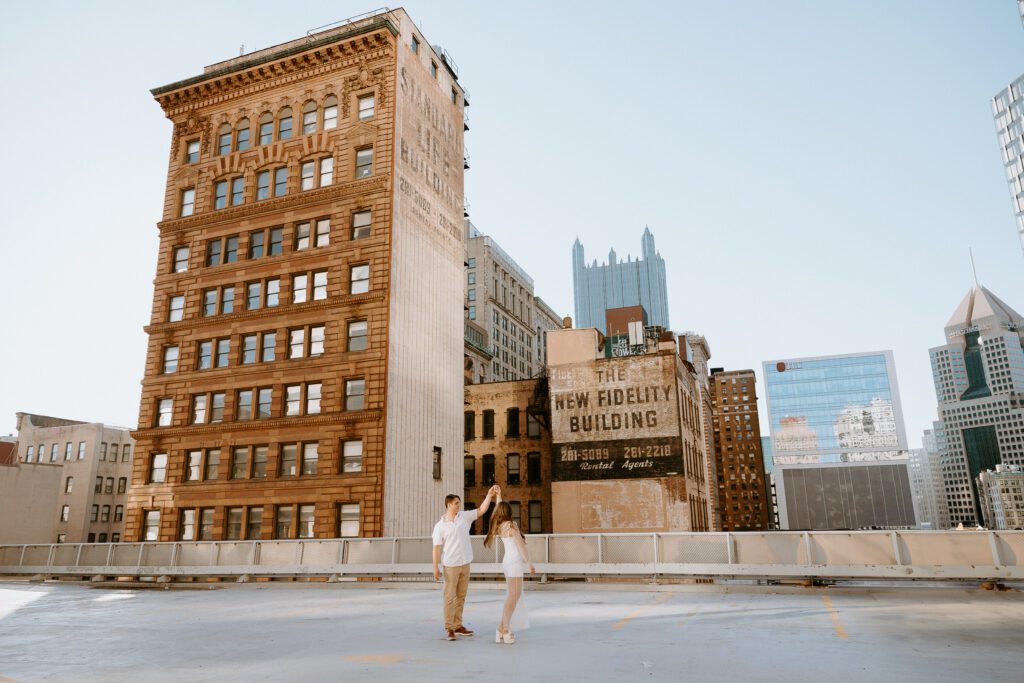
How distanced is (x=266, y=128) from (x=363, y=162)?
24.1 ft

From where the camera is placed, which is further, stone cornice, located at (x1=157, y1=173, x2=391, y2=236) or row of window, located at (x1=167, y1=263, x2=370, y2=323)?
stone cornice, located at (x1=157, y1=173, x2=391, y2=236)

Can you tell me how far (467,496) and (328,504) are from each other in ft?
70.8

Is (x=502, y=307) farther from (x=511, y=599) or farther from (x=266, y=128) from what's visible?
(x=511, y=599)

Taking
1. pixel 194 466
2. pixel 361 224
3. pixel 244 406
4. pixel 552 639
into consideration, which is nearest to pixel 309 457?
pixel 244 406

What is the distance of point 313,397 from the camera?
117ft

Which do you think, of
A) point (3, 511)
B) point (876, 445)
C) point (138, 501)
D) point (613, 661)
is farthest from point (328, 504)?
point (876, 445)

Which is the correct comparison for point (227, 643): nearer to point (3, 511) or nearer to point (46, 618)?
point (46, 618)

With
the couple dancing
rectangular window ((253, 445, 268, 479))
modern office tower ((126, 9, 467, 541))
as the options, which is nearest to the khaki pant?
the couple dancing

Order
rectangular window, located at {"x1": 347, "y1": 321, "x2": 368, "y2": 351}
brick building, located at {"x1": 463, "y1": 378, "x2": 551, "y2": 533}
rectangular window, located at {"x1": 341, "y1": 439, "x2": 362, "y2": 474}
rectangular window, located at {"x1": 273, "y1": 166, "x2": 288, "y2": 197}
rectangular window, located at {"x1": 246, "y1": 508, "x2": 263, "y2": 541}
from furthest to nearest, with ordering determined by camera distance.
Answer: brick building, located at {"x1": 463, "y1": 378, "x2": 551, "y2": 533}
rectangular window, located at {"x1": 273, "y1": 166, "x2": 288, "y2": 197}
rectangular window, located at {"x1": 347, "y1": 321, "x2": 368, "y2": 351}
rectangular window, located at {"x1": 246, "y1": 508, "x2": 263, "y2": 541}
rectangular window, located at {"x1": 341, "y1": 439, "x2": 362, "y2": 474}

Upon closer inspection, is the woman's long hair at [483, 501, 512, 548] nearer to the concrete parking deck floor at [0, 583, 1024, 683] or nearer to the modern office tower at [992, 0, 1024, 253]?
the concrete parking deck floor at [0, 583, 1024, 683]

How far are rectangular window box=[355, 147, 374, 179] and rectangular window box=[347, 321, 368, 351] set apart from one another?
8110 millimetres

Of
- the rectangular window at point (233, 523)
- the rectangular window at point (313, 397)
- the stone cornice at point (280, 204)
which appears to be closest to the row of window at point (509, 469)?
the rectangular window at point (313, 397)

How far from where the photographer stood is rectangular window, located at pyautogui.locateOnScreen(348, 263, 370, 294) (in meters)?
36.4

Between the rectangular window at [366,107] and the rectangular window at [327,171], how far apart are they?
9.35 ft
